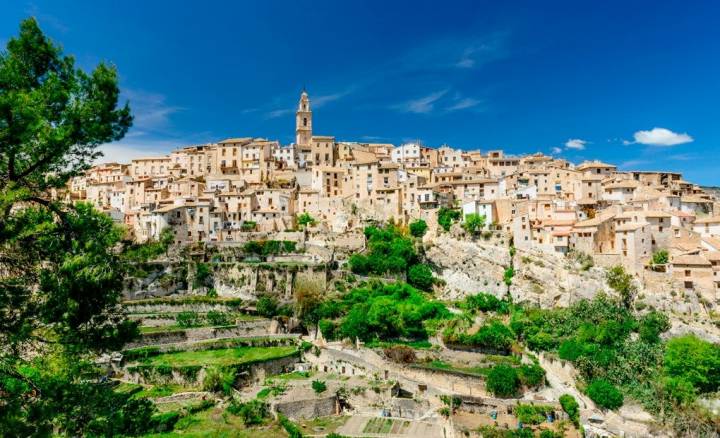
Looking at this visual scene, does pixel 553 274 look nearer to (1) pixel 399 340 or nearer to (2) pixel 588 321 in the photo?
(2) pixel 588 321

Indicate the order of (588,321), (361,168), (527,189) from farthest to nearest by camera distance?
(361,168) → (527,189) → (588,321)

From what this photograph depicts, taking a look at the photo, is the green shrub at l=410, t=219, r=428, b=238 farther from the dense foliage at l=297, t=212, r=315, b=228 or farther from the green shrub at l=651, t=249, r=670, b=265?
the green shrub at l=651, t=249, r=670, b=265

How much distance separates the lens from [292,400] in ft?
78.1

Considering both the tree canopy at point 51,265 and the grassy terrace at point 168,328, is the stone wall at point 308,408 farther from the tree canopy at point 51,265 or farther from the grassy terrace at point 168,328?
the tree canopy at point 51,265

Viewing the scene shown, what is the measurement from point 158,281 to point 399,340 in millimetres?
20143

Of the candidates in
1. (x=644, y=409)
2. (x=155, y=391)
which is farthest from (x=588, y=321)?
(x=155, y=391)

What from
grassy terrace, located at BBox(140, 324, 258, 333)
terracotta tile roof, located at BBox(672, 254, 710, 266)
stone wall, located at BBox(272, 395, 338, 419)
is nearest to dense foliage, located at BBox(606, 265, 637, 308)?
terracotta tile roof, located at BBox(672, 254, 710, 266)

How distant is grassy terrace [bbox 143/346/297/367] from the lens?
2681 centimetres

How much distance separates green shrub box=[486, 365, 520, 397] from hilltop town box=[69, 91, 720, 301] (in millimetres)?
13626

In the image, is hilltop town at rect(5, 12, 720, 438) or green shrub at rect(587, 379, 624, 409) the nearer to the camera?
hilltop town at rect(5, 12, 720, 438)

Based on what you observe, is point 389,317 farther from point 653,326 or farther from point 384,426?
point 653,326

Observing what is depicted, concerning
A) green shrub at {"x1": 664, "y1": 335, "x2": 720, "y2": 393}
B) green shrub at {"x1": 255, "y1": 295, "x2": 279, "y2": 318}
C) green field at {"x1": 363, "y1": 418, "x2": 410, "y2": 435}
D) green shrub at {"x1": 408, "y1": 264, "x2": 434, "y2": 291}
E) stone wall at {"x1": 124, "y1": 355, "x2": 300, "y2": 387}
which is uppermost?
green shrub at {"x1": 408, "y1": 264, "x2": 434, "y2": 291}

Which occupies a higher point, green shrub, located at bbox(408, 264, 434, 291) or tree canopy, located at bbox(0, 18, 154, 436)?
tree canopy, located at bbox(0, 18, 154, 436)

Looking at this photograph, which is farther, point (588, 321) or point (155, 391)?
point (588, 321)
